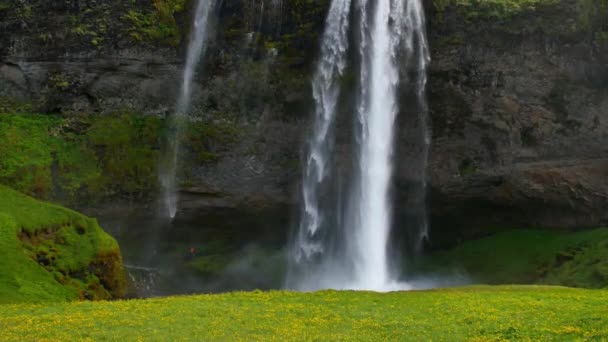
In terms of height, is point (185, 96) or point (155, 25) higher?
point (155, 25)

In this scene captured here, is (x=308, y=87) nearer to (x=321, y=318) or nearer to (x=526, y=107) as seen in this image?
(x=526, y=107)

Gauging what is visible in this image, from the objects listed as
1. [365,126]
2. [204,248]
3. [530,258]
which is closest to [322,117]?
[365,126]

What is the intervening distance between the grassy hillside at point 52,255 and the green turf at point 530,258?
61.7 feet

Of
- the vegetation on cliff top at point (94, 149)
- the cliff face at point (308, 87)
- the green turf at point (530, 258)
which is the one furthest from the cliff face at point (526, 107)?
the vegetation on cliff top at point (94, 149)

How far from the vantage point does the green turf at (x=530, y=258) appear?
31.7m

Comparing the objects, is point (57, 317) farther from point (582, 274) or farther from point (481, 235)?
point (481, 235)

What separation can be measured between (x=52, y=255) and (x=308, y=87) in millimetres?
18021

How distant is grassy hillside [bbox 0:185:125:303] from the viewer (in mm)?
22391

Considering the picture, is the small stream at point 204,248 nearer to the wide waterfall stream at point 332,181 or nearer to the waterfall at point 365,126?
the wide waterfall stream at point 332,181

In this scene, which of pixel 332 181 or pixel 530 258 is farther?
pixel 332 181

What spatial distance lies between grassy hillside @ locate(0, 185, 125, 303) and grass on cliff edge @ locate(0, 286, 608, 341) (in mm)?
3645

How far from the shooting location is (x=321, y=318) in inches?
647

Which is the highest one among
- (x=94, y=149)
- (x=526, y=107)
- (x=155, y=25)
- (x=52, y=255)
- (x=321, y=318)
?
(x=155, y=25)

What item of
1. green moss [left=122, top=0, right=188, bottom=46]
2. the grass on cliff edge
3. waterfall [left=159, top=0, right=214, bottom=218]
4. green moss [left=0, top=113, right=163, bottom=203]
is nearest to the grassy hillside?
the grass on cliff edge
